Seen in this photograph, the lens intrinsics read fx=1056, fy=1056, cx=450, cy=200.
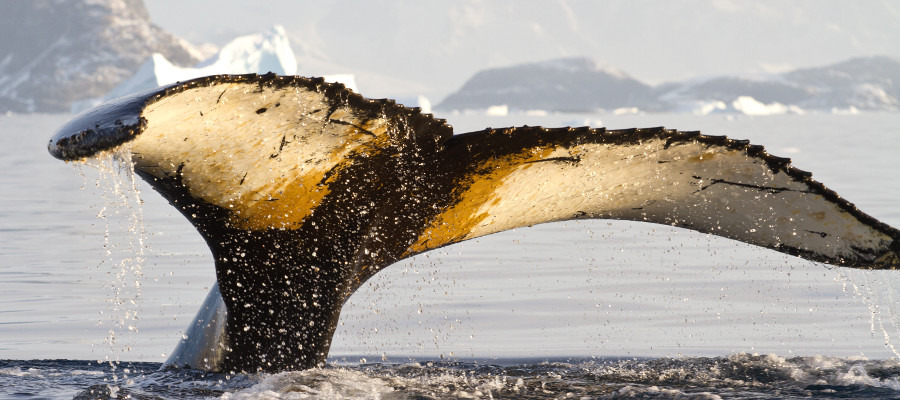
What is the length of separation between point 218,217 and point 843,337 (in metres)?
4.47

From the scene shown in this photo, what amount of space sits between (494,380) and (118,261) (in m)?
6.77

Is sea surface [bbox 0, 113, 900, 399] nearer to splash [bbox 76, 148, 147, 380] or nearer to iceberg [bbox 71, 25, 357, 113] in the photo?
splash [bbox 76, 148, 147, 380]

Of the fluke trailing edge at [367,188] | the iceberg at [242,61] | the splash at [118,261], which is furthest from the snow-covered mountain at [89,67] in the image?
the fluke trailing edge at [367,188]

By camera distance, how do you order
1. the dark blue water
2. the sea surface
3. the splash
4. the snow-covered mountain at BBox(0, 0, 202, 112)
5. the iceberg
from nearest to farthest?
the splash, the dark blue water, the sea surface, the iceberg, the snow-covered mountain at BBox(0, 0, 202, 112)

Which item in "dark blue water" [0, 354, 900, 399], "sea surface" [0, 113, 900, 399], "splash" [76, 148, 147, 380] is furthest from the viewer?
"sea surface" [0, 113, 900, 399]

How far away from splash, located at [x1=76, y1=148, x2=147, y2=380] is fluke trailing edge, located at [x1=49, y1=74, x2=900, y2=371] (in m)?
0.08

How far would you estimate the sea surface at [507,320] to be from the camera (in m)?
4.38

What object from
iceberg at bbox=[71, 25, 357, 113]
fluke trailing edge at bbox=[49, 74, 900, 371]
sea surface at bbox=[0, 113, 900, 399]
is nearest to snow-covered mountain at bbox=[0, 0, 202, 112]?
iceberg at bbox=[71, 25, 357, 113]

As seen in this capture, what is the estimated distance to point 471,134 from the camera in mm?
3355

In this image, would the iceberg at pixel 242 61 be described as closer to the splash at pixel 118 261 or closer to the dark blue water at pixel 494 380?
the splash at pixel 118 261

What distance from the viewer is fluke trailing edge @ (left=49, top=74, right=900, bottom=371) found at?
3.02m

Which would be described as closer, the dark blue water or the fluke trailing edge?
the fluke trailing edge

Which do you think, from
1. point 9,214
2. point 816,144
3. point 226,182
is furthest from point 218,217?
point 816,144

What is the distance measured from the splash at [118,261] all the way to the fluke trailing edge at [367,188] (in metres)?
0.08
